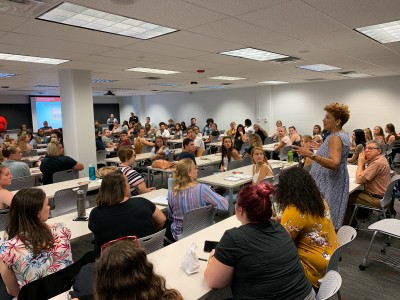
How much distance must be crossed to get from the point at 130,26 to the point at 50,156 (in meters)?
2.83

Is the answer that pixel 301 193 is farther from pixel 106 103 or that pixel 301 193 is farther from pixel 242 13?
pixel 106 103

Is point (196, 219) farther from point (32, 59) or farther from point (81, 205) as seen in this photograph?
point (32, 59)

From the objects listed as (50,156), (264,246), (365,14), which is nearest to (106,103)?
(50,156)

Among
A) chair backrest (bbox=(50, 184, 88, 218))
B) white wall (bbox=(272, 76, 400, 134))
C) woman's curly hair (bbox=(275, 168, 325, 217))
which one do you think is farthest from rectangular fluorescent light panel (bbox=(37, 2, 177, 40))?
white wall (bbox=(272, 76, 400, 134))

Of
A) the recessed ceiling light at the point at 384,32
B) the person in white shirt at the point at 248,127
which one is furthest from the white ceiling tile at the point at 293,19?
the person in white shirt at the point at 248,127

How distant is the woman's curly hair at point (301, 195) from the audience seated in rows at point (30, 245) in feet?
5.06

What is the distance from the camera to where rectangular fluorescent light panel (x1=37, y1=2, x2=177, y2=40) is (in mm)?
A: 2889

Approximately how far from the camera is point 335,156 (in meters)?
2.76

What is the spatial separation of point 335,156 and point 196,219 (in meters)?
1.43

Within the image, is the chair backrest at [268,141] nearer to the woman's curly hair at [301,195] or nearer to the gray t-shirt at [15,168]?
the gray t-shirt at [15,168]

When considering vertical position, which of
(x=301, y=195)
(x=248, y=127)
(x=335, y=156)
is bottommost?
(x=301, y=195)

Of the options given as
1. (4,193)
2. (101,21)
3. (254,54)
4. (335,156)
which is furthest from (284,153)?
(4,193)

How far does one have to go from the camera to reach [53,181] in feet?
16.0

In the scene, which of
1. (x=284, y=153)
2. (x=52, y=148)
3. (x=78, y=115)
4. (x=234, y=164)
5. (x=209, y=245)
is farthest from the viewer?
(x=284, y=153)
